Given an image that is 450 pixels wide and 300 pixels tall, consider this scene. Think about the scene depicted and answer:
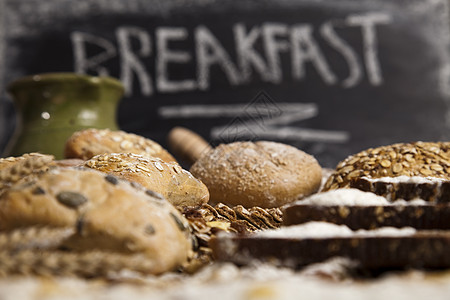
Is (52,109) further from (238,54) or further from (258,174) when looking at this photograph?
(238,54)

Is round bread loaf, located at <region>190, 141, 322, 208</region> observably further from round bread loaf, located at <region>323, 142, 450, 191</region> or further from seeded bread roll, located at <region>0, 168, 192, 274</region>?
seeded bread roll, located at <region>0, 168, 192, 274</region>

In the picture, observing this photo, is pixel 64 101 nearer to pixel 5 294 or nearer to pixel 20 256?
pixel 20 256

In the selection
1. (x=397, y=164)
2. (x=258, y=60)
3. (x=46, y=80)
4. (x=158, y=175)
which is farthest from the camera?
(x=258, y=60)

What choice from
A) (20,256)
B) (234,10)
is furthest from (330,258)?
(234,10)

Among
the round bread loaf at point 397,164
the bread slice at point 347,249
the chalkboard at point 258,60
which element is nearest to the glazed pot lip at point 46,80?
the round bread loaf at point 397,164

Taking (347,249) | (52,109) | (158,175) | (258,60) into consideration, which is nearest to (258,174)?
(158,175)
